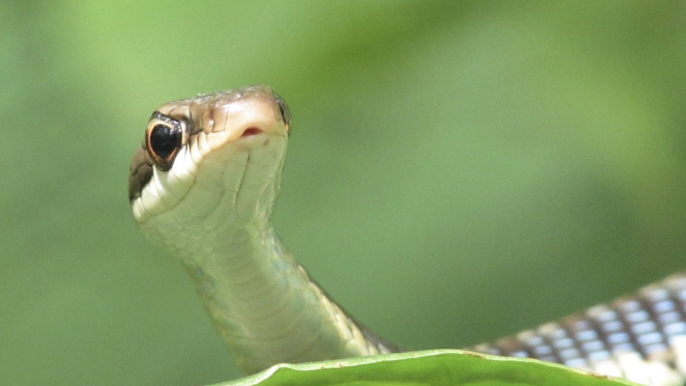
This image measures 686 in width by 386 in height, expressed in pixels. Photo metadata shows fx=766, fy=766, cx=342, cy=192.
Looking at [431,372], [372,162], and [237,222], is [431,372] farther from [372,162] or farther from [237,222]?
[372,162]

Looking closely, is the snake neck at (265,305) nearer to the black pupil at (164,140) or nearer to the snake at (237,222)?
the snake at (237,222)

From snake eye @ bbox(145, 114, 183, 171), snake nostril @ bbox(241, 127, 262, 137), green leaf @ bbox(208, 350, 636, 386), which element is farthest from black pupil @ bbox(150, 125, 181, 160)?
green leaf @ bbox(208, 350, 636, 386)

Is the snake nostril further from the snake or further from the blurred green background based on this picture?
the blurred green background

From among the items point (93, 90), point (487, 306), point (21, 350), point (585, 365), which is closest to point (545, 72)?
point (487, 306)

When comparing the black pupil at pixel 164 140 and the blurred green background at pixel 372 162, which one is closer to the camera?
the black pupil at pixel 164 140

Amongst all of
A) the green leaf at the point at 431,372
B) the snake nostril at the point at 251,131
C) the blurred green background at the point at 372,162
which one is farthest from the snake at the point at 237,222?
the blurred green background at the point at 372,162

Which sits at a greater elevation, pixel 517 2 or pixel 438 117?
pixel 517 2

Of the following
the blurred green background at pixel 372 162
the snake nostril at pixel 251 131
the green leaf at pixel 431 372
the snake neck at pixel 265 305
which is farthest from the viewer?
the blurred green background at pixel 372 162

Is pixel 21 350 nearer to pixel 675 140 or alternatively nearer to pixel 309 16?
pixel 309 16
